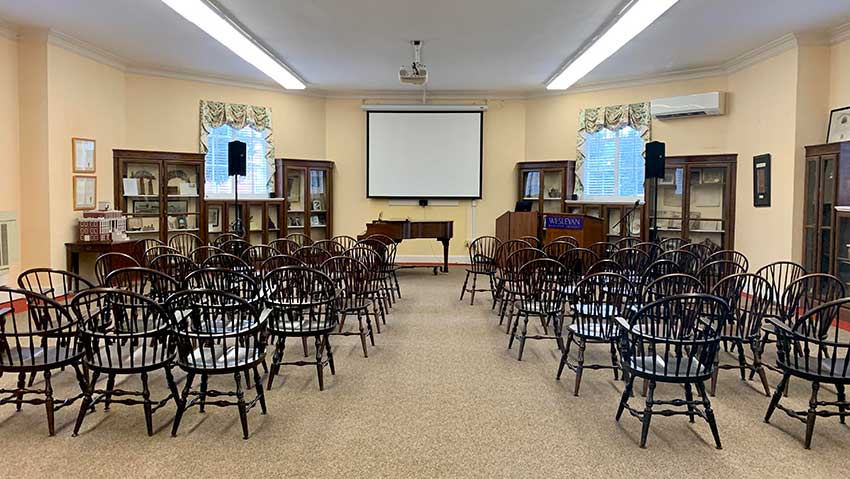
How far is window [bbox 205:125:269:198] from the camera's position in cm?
978

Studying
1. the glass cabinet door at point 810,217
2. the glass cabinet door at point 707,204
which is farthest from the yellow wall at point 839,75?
the glass cabinet door at point 707,204

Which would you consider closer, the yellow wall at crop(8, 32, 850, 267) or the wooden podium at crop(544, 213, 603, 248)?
the yellow wall at crop(8, 32, 850, 267)

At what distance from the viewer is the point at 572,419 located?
11.6 feet

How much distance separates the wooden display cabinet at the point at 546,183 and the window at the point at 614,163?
0.36m

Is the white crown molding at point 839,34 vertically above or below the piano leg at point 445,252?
above

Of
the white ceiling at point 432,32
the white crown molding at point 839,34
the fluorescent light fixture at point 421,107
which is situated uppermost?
the white ceiling at point 432,32

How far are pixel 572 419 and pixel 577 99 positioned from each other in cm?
803

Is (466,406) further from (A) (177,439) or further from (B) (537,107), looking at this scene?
(B) (537,107)

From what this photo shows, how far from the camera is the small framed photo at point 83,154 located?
7474 millimetres

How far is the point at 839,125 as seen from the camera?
6.71 metres

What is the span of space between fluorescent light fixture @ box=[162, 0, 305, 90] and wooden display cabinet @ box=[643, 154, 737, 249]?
631cm

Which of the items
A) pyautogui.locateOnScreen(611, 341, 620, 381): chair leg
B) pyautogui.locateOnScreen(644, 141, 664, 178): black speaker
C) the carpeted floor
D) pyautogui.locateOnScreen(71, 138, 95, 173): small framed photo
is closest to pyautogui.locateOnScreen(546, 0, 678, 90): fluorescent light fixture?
pyautogui.locateOnScreen(644, 141, 664, 178): black speaker

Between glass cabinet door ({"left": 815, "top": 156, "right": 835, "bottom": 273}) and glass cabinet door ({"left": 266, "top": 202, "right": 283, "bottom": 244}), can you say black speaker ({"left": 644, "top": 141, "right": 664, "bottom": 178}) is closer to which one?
glass cabinet door ({"left": 815, "top": 156, "right": 835, "bottom": 273})

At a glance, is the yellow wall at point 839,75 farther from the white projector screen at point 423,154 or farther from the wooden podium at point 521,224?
the white projector screen at point 423,154
